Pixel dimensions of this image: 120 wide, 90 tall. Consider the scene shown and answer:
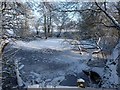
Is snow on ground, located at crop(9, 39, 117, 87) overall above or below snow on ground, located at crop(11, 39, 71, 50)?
below

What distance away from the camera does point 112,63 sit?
276 centimetres

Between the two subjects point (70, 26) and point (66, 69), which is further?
point (66, 69)

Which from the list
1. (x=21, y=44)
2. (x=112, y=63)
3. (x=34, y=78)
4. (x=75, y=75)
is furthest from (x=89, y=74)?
(x=21, y=44)

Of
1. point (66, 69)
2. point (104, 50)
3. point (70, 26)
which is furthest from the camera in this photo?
point (66, 69)

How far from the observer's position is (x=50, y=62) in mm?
3111

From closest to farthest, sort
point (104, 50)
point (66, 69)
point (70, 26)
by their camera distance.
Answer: point (70, 26) → point (104, 50) → point (66, 69)

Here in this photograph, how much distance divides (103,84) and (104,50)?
418 mm

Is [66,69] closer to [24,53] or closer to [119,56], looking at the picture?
[24,53]

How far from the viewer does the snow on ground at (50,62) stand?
2932 mm

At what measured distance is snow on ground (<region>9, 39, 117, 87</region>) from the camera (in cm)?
293

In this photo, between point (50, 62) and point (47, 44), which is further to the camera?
point (50, 62)

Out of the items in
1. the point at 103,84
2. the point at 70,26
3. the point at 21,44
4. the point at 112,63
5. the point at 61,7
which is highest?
the point at 61,7

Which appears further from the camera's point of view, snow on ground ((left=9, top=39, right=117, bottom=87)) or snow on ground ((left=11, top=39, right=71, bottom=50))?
snow on ground ((left=9, top=39, right=117, bottom=87))

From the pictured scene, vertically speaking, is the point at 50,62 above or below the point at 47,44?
below
